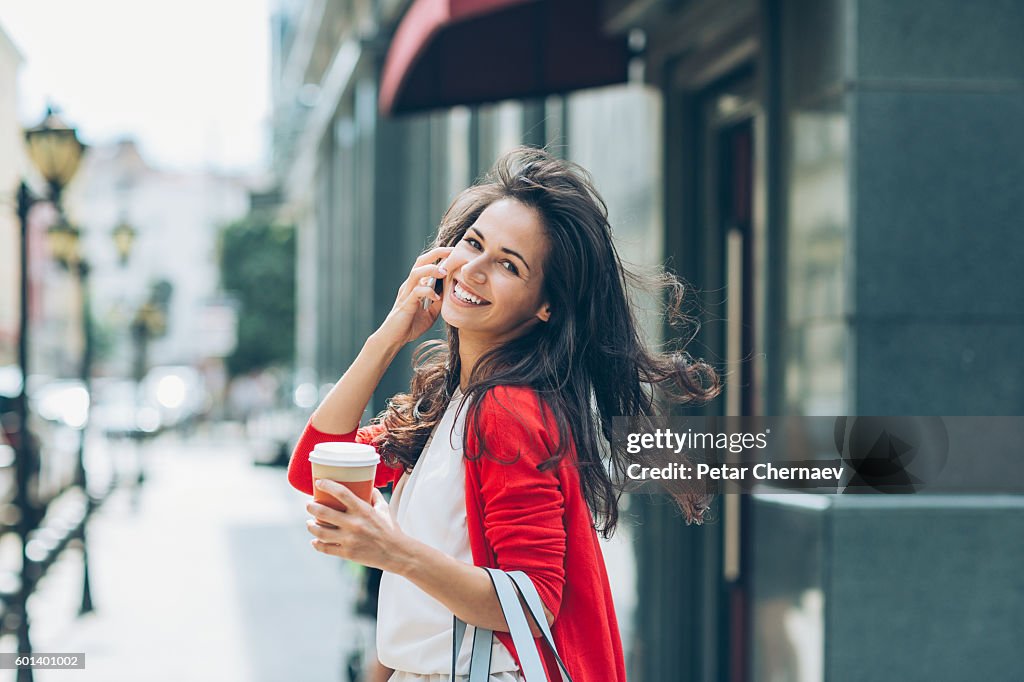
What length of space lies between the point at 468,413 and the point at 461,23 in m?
4.71

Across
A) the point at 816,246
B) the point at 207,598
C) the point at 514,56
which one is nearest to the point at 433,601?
the point at 816,246

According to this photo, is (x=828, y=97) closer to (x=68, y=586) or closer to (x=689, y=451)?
(x=689, y=451)

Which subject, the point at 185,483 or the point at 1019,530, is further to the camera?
the point at 185,483

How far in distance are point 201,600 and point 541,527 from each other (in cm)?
888

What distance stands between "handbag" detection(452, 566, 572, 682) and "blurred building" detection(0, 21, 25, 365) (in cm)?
595

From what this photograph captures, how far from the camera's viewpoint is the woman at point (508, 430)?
6.71ft

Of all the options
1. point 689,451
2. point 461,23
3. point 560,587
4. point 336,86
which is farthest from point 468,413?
point 336,86

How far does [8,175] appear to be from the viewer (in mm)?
8383

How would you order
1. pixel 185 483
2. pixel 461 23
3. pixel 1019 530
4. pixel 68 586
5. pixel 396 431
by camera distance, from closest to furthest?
pixel 396 431
pixel 1019 530
pixel 461 23
pixel 68 586
pixel 185 483

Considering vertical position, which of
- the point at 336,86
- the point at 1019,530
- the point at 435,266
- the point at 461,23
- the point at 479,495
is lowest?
the point at 1019,530

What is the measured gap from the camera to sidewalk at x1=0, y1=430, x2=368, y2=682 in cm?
793

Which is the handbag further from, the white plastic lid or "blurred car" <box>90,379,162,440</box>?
"blurred car" <box>90,379,162,440</box>

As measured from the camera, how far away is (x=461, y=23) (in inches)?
253

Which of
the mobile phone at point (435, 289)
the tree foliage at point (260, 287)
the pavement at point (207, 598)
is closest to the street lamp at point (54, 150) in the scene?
the pavement at point (207, 598)
